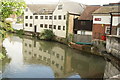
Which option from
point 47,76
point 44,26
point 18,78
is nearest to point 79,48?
point 47,76

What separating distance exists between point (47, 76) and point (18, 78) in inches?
102

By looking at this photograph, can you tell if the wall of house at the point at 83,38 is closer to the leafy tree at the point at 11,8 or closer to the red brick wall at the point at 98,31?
the red brick wall at the point at 98,31

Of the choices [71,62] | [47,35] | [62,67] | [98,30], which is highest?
[98,30]

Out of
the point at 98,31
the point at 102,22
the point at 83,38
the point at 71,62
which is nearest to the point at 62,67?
the point at 71,62

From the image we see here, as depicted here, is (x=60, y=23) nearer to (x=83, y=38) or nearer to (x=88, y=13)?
(x=88, y=13)

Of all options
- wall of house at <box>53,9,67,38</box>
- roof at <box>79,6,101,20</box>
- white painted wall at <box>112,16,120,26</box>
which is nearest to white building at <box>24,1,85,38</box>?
wall of house at <box>53,9,67,38</box>

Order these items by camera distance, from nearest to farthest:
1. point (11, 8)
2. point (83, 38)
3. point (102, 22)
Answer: point (11, 8), point (102, 22), point (83, 38)

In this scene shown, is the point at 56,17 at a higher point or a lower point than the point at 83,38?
higher

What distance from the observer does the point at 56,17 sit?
35812mm

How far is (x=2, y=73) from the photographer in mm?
14516

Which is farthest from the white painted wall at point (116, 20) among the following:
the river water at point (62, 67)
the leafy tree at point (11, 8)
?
the leafy tree at point (11, 8)

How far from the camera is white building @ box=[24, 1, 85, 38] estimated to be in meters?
32.8

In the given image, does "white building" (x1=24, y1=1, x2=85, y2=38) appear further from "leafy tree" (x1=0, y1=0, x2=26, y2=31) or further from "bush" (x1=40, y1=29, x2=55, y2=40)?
"leafy tree" (x1=0, y1=0, x2=26, y2=31)

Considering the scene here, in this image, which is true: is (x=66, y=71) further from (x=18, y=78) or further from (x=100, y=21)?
(x=100, y=21)
